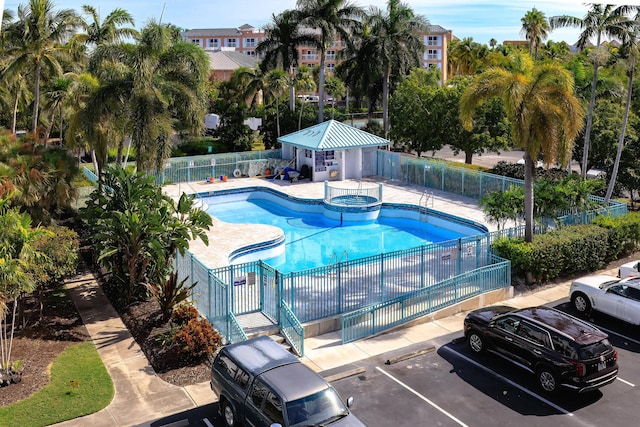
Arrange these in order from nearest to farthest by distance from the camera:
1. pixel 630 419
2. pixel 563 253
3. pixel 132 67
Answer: pixel 630 419, pixel 563 253, pixel 132 67

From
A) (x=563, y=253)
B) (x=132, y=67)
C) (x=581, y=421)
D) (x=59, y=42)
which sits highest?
(x=59, y=42)

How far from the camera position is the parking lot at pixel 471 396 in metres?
13.3

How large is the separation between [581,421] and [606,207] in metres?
13.9

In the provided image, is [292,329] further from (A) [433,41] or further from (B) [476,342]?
(A) [433,41]

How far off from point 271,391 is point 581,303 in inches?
457

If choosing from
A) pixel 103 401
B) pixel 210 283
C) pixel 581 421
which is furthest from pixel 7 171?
pixel 581 421

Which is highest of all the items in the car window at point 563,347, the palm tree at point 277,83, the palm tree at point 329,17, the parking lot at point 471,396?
the palm tree at point 329,17

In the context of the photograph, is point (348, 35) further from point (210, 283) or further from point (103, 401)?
point (103, 401)

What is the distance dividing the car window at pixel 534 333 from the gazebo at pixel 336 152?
2319cm

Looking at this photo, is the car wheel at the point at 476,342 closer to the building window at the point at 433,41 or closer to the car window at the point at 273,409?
the car window at the point at 273,409

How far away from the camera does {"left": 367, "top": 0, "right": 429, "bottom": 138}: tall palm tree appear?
4562 cm

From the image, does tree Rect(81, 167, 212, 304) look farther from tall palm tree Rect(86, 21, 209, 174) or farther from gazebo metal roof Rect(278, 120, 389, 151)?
gazebo metal roof Rect(278, 120, 389, 151)

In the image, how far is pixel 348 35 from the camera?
1827 inches

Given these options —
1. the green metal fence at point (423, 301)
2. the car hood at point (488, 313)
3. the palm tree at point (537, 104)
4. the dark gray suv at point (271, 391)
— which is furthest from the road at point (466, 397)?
the palm tree at point (537, 104)
